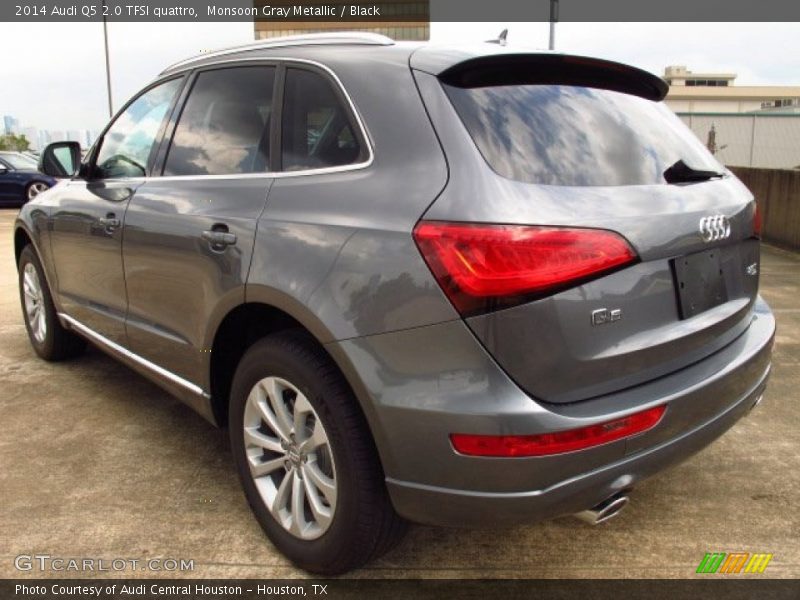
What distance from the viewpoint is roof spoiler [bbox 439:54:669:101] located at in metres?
2.03

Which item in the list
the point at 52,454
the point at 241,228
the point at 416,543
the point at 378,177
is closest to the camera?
the point at 378,177

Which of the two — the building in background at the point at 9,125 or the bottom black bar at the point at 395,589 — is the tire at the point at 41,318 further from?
the building in background at the point at 9,125

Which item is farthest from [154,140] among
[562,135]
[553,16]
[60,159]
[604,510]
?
[553,16]

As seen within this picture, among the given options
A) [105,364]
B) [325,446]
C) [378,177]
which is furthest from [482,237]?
[105,364]

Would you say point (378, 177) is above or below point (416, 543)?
above

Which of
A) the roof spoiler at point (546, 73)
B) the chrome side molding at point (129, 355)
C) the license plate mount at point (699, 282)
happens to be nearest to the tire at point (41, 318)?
the chrome side molding at point (129, 355)

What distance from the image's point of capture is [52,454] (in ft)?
10.5

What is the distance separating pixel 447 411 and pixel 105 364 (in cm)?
338

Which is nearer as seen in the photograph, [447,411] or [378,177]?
[447,411]

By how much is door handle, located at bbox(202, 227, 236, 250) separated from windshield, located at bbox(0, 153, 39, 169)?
15818 mm

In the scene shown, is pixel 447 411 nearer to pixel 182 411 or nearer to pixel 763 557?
pixel 763 557

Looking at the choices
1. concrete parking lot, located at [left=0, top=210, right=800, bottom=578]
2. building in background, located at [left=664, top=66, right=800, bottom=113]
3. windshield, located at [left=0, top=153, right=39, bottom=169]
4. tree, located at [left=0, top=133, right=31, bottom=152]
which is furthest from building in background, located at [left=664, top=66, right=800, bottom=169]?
tree, located at [left=0, top=133, right=31, bottom=152]

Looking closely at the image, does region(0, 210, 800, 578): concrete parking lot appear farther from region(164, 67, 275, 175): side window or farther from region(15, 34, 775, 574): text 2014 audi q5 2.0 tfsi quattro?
region(164, 67, 275, 175): side window

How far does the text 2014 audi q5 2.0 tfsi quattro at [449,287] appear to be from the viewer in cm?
179
